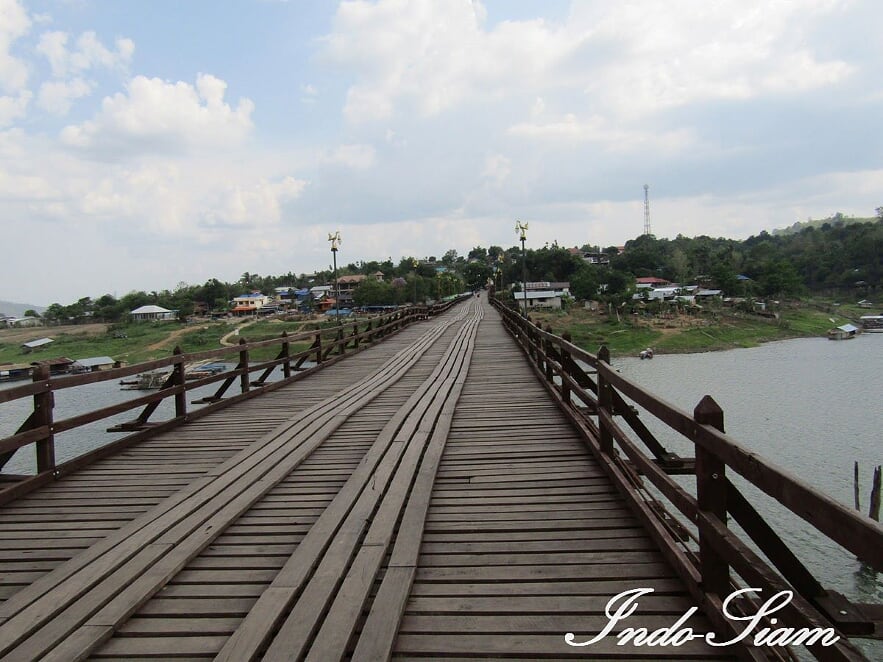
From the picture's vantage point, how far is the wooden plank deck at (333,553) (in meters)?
2.39

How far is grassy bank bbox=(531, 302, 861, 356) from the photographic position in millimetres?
56281

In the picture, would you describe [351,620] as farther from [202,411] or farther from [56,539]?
[202,411]

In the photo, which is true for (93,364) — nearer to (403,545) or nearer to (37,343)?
(37,343)

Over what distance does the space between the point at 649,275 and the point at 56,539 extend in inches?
4896

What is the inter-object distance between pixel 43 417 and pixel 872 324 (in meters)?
82.7

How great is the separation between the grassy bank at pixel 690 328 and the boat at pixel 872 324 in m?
2.33

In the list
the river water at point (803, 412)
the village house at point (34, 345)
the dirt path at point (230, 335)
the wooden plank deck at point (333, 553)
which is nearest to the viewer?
the wooden plank deck at point (333, 553)

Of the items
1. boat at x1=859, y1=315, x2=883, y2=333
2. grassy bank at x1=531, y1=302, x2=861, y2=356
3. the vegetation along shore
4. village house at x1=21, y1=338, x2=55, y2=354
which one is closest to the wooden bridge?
the vegetation along shore

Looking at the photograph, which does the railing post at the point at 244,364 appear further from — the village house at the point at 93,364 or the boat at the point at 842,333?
the boat at the point at 842,333

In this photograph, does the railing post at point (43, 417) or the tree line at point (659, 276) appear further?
the tree line at point (659, 276)

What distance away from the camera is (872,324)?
6688 cm

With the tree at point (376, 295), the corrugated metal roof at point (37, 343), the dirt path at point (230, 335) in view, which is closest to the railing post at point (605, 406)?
the dirt path at point (230, 335)

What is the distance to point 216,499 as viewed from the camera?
410cm

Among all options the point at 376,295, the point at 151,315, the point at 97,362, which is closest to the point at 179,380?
the point at 97,362
